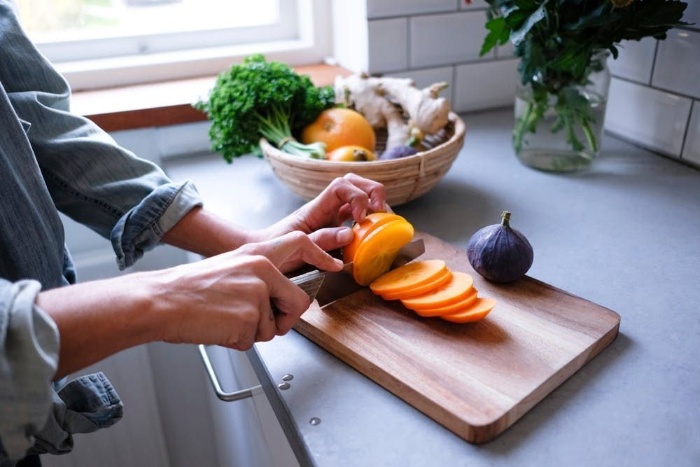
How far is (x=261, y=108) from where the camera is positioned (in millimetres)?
1009

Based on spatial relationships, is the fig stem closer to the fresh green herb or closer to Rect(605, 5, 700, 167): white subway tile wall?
the fresh green herb

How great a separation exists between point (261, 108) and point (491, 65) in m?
0.60

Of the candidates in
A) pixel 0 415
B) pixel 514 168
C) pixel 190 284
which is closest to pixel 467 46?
pixel 514 168

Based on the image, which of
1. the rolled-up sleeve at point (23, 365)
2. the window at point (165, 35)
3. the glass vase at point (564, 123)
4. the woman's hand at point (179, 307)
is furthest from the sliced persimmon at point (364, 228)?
the window at point (165, 35)

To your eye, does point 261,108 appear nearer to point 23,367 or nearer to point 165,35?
point 165,35

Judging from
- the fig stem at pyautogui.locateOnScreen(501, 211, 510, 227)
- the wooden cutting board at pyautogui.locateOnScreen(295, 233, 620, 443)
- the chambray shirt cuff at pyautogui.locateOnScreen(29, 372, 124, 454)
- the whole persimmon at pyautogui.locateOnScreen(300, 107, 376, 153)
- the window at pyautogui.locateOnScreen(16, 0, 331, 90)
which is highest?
the window at pyautogui.locateOnScreen(16, 0, 331, 90)

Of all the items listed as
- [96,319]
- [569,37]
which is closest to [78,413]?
[96,319]

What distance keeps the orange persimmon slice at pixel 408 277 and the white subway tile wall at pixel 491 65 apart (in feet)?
2.01

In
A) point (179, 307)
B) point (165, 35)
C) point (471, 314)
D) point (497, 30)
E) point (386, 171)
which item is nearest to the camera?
point (179, 307)

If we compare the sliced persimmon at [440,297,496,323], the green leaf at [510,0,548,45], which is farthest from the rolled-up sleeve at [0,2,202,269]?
the green leaf at [510,0,548,45]

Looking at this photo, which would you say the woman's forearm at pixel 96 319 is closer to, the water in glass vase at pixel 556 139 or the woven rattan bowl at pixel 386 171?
the woven rattan bowl at pixel 386 171

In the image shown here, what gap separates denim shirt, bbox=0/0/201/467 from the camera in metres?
0.45

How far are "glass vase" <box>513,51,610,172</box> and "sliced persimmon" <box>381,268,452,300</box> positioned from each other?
1.61 ft

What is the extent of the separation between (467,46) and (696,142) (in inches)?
19.4
